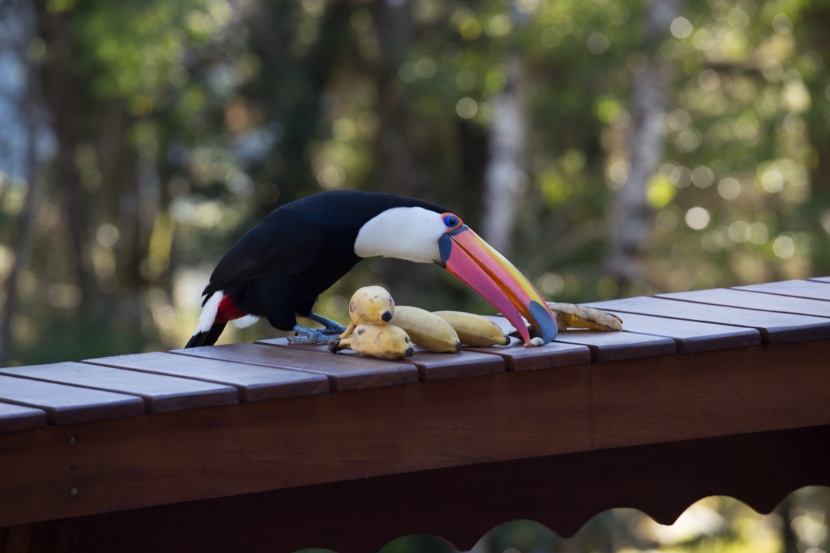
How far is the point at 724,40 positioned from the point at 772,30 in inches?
24.6

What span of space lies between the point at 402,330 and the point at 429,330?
0.18 ft

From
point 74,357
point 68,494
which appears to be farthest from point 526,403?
point 74,357

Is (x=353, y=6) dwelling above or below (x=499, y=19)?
above

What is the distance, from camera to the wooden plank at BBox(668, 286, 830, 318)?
8.29ft

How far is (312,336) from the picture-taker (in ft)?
8.51

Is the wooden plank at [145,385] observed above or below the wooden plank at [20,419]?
above

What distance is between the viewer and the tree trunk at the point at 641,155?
282 inches

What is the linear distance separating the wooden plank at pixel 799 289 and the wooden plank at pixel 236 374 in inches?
56.5

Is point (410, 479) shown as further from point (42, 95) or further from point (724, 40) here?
point (42, 95)

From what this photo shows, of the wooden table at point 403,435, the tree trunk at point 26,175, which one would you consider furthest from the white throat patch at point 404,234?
the tree trunk at point 26,175

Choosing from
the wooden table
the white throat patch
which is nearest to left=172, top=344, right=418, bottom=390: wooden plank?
the wooden table

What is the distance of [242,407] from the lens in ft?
6.07

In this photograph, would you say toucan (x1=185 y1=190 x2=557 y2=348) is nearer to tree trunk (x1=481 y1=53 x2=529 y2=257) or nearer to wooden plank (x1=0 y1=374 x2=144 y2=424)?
wooden plank (x1=0 y1=374 x2=144 y2=424)

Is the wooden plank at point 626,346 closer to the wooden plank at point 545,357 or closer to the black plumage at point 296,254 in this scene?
the wooden plank at point 545,357
